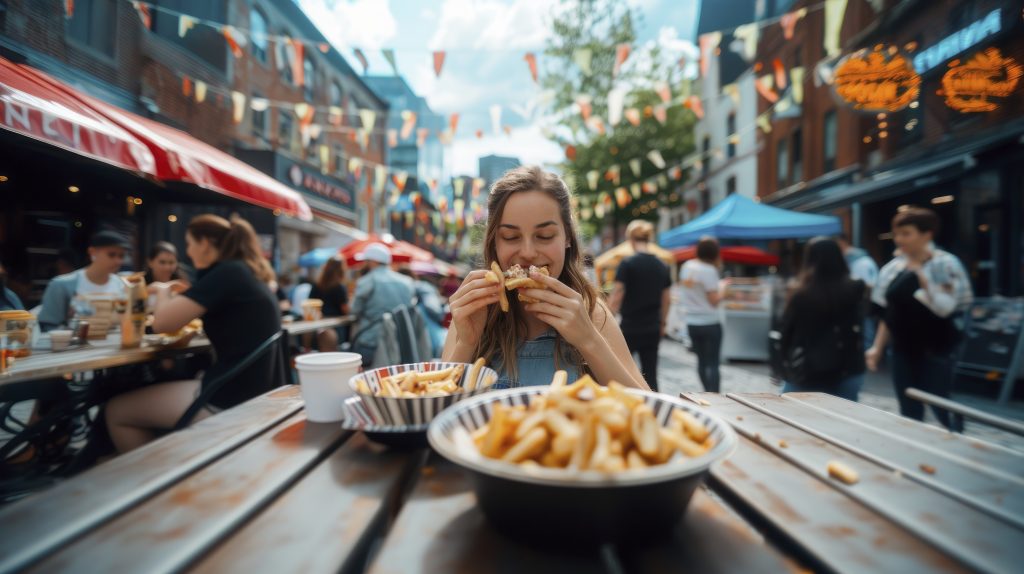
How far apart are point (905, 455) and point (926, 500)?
1.08 feet

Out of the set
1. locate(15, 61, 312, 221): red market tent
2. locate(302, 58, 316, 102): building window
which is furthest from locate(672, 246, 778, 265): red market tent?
locate(302, 58, 316, 102): building window

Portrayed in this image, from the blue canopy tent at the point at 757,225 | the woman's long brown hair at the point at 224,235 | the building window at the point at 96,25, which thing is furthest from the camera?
the blue canopy tent at the point at 757,225

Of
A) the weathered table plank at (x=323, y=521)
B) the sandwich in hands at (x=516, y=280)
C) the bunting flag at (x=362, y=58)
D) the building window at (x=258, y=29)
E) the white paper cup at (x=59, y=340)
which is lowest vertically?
the weathered table plank at (x=323, y=521)

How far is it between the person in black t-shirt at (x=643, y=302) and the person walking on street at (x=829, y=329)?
1.61 meters

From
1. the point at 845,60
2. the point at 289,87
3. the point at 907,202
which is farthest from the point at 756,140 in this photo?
the point at 289,87

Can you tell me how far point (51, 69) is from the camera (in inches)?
275

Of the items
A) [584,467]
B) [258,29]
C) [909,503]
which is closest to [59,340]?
[584,467]

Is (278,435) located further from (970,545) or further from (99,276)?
(99,276)

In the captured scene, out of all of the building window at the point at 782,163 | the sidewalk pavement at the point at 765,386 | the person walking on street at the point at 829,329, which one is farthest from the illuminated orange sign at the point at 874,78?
the building window at the point at 782,163

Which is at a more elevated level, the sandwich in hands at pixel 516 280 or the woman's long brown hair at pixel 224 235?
the woman's long brown hair at pixel 224 235

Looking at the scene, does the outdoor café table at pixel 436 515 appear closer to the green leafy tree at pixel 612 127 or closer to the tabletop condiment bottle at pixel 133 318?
the tabletop condiment bottle at pixel 133 318

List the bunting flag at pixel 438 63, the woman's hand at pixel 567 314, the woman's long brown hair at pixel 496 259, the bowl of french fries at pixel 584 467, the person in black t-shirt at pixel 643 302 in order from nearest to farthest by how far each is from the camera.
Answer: the bowl of french fries at pixel 584 467
the woman's hand at pixel 567 314
the woman's long brown hair at pixel 496 259
the person in black t-shirt at pixel 643 302
the bunting flag at pixel 438 63

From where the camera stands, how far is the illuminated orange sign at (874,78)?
27.2 feet

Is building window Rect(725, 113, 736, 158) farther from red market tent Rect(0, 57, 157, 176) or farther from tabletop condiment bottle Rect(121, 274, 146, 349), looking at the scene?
tabletop condiment bottle Rect(121, 274, 146, 349)
